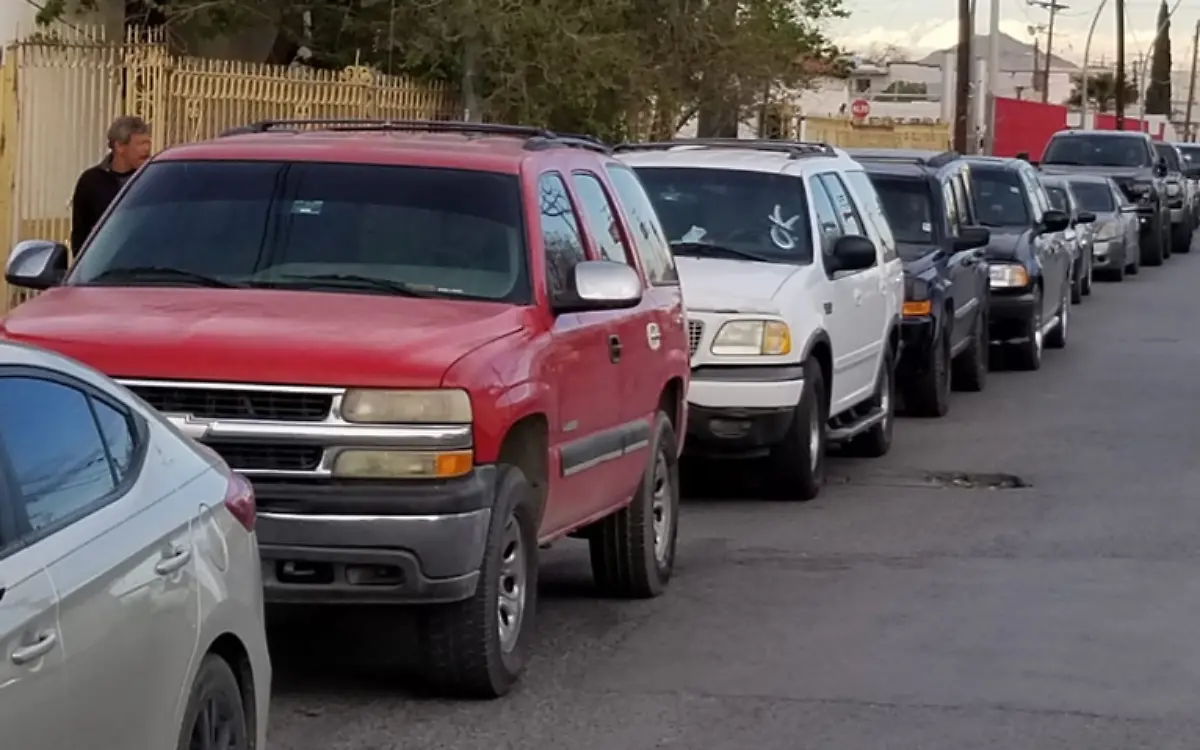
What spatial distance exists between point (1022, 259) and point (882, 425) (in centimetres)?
640

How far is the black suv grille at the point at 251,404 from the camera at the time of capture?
727 centimetres

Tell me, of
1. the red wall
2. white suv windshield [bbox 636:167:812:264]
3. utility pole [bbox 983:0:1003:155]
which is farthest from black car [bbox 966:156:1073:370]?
the red wall

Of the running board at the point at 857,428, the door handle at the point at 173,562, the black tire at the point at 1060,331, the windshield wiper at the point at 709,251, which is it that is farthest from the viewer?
the black tire at the point at 1060,331

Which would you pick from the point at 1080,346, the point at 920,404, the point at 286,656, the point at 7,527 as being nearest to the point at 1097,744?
the point at 286,656

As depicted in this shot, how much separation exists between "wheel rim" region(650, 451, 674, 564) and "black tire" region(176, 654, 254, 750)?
427 cm

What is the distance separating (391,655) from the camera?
28.2 feet

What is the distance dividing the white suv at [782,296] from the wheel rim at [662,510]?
6.65 feet

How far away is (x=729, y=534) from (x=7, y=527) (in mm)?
7374

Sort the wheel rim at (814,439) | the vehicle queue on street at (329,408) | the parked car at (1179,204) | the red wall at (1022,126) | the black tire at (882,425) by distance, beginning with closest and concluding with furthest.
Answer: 1. the vehicle queue on street at (329,408)
2. the wheel rim at (814,439)
3. the black tire at (882,425)
4. the parked car at (1179,204)
5. the red wall at (1022,126)

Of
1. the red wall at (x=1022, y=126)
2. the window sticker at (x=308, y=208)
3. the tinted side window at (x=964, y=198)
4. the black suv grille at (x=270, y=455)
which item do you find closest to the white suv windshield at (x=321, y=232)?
the window sticker at (x=308, y=208)

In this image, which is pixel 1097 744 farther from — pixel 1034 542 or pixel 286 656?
pixel 1034 542

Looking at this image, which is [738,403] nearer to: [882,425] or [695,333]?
[695,333]

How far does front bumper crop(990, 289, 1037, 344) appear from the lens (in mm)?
20594

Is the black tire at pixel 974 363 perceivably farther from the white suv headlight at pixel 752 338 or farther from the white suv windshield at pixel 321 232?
the white suv windshield at pixel 321 232
